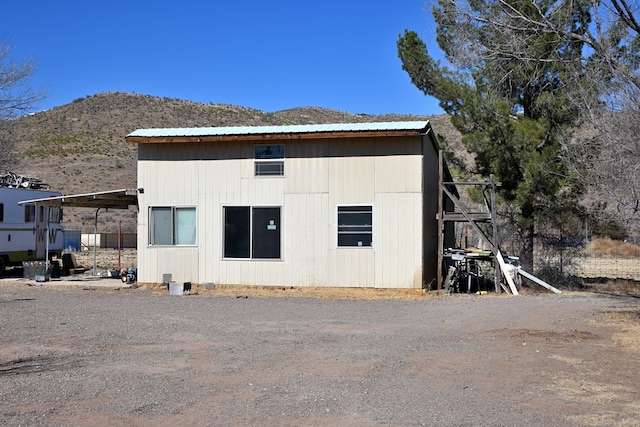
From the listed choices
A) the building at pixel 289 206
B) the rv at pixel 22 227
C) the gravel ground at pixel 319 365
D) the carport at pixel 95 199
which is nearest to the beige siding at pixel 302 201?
the building at pixel 289 206

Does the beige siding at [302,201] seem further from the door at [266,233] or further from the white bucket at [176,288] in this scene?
the white bucket at [176,288]

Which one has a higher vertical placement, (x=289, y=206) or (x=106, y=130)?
(x=106, y=130)

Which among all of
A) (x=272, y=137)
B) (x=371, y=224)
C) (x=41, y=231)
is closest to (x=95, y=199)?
(x=41, y=231)

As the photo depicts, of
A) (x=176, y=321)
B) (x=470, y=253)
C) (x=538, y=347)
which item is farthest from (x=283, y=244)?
(x=538, y=347)

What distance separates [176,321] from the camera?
40.3ft

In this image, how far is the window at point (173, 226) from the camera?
61.3ft

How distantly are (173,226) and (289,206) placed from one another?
3175 mm

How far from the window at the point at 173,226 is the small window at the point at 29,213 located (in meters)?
6.35

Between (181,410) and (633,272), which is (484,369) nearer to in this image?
(181,410)

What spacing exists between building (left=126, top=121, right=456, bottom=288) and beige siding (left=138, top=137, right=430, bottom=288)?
2 centimetres

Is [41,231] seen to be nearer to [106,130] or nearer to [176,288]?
[176,288]

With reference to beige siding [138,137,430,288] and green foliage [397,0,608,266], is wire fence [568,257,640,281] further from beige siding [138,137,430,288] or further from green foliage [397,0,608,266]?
beige siding [138,137,430,288]

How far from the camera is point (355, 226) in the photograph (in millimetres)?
17547

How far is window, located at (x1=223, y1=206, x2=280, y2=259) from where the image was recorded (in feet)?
59.5
